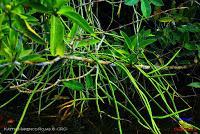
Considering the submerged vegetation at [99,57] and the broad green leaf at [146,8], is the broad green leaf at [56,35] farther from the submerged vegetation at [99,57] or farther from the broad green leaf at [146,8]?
the broad green leaf at [146,8]

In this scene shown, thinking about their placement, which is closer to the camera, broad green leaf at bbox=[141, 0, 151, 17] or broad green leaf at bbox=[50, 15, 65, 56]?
broad green leaf at bbox=[50, 15, 65, 56]

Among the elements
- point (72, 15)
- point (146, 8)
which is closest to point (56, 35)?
point (72, 15)

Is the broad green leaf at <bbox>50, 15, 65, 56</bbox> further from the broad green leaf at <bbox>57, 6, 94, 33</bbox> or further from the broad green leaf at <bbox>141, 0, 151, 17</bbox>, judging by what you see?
the broad green leaf at <bbox>141, 0, 151, 17</bbox>

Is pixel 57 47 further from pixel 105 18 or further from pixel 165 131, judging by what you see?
pixel 105 18

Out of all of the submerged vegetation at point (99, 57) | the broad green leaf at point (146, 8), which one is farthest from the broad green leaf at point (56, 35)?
the broad green leaf at point (146, 8)

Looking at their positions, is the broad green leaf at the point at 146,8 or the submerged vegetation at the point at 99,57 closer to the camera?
the submerged vegetation at the point at 99,57

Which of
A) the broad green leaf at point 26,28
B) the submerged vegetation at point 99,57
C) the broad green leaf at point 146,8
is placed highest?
the broad green leaf at point 26,28

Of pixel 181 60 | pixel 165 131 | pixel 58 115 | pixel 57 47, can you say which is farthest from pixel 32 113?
pixel 57 47

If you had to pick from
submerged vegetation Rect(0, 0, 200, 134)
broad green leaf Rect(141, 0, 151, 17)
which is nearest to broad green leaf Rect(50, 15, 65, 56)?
submerged vegetation Rect(0, 0, 200, 134)
